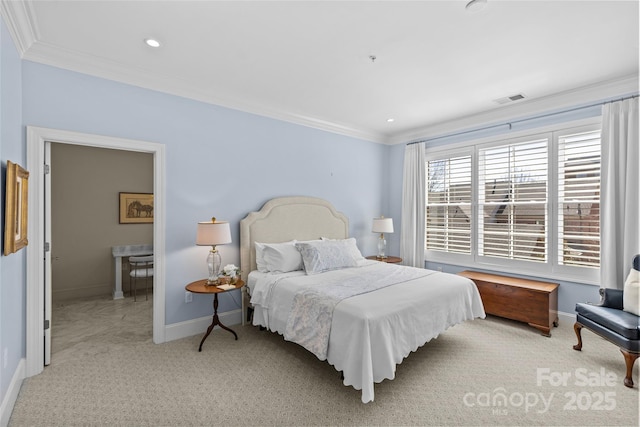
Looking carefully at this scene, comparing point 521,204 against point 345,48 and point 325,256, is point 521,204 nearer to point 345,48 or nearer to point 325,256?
point 325,256

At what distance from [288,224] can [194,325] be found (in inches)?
66.3

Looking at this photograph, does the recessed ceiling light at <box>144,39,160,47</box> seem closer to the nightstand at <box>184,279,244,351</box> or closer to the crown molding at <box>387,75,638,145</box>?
the nightstand at <box>184,279,244,351</box>

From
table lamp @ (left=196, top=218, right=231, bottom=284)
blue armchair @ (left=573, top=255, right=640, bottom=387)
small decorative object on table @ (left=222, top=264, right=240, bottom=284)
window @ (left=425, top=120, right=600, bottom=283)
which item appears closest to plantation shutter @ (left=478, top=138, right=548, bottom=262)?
window @ (left=425, top=120, right=600, bottom=283)

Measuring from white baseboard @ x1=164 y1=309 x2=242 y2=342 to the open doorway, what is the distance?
854mm

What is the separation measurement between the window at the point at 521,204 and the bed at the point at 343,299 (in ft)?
4.72

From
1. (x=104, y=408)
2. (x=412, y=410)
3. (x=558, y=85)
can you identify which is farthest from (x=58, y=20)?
(x=558, y=85)

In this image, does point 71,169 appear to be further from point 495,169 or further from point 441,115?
point 495,169

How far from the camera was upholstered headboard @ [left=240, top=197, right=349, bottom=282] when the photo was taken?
3834 millimetres

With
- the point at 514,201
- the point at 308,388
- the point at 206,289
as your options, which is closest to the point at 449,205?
the point at 514,201

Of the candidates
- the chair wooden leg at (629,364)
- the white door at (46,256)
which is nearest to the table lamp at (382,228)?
the chair wooden leg at (629,364)

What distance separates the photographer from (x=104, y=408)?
7.23ft

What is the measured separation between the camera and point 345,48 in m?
2.70

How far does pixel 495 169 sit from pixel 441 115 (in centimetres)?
110

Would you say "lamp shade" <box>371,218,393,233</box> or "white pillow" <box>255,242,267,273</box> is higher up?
"lamp shade" <box>371,218,393,233</box>
